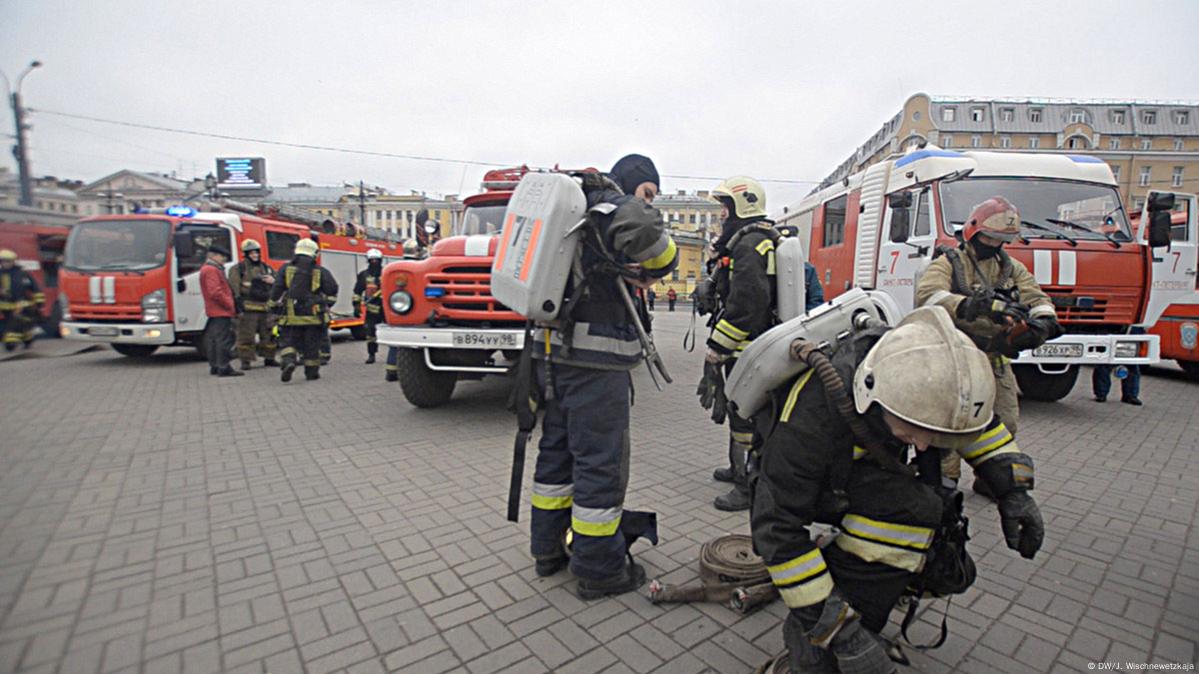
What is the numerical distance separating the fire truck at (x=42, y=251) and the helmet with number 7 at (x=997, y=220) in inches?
164

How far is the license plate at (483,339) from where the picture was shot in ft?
17.1

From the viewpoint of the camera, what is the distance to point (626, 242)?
7.73ft

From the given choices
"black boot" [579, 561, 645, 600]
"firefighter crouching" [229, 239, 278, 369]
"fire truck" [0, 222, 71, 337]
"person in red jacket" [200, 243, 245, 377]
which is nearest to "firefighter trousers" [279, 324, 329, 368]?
"person in red jacket" [200, 243, 245, 377]

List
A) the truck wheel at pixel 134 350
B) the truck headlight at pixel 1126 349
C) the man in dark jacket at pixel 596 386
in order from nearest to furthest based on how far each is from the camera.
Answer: the man in dark jacket at pixel 596 386 < the truck headlight at pixel 1126 349 < the truck wheel at pixel 134 350

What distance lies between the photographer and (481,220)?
21.8 feet

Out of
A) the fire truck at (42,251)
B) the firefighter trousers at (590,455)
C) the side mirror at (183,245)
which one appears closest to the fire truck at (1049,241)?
the firefighter trousers at (590,455)

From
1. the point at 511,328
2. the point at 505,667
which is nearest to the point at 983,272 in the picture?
the point at 505,667

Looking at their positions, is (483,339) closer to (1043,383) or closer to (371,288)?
(371,288)

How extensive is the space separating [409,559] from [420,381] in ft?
11.2

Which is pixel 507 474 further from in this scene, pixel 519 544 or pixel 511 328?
pixel 511 328

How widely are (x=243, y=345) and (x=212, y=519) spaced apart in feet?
21.8

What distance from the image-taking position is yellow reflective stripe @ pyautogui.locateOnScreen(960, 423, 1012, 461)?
1.89 metres

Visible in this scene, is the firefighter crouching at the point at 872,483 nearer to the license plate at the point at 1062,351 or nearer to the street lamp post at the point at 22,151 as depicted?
the street lamp post at the point at 22,151

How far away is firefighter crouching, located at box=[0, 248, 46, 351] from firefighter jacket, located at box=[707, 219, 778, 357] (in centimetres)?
312
